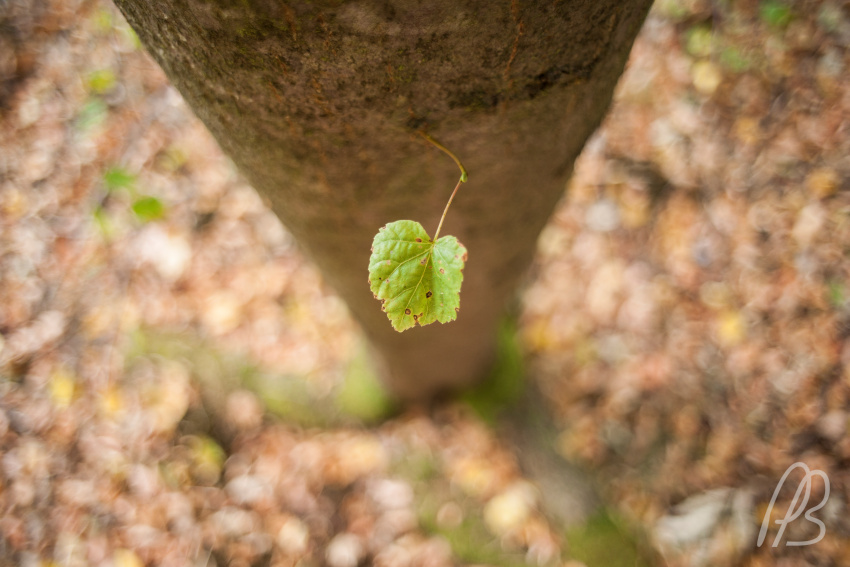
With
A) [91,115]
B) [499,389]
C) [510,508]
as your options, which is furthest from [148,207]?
[510,508]

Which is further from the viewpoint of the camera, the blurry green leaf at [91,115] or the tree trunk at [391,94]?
the blurry green leaf at [91,115]

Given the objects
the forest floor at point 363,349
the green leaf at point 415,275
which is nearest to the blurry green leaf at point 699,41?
the forest floor at point 363,349

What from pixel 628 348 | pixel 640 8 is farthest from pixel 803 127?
pixel 640 8

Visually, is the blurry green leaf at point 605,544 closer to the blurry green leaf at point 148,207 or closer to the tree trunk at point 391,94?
the tree trunk at point 391,94

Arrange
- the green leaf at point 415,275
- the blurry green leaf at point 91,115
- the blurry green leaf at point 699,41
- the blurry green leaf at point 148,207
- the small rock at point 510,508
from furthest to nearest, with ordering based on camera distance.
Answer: the blurry green leaf at point 91,115 < the blurry green leaf at point 699,41 < the blurry green leaf at point 148,207 < the small rock at point 510,508 < the green leaf at point 415,275

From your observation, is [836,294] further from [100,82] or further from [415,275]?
[100,82]

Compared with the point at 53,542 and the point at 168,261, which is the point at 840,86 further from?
the point at 53,542

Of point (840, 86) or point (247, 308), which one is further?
point (247, 308)
